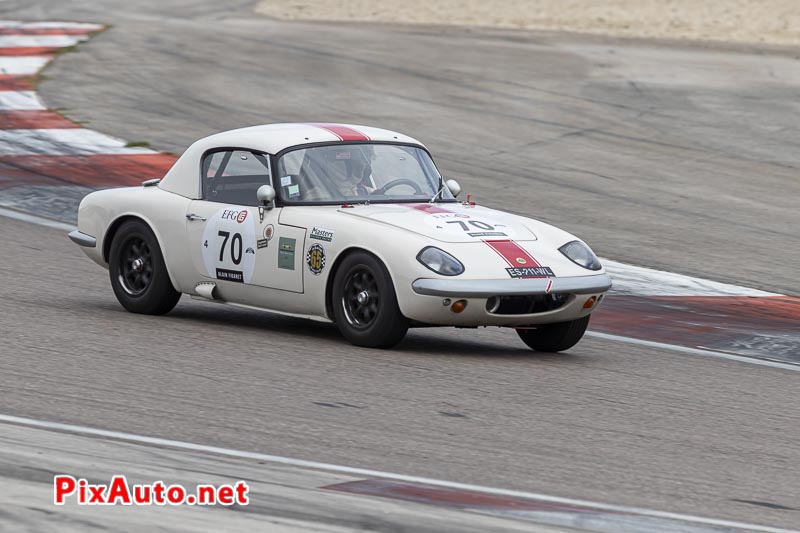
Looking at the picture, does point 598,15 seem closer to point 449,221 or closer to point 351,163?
point 351,163

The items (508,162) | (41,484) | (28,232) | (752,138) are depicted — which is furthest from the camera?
(752,138)

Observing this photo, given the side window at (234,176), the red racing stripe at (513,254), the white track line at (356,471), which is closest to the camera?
the white track line at (356,471)

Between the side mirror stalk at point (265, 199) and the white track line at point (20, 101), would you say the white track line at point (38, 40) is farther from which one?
the side mirror stalk at point (265, 199)

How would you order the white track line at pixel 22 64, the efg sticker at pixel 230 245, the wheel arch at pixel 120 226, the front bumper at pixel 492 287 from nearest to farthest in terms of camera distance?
the front bumper at pixel 492 287 → the efg sticker at pixel 230 245 → the wheel arch at pixel 120 226 → the white track line at pixel 22 64

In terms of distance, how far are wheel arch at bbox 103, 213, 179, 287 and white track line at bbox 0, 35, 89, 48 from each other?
1607 cm

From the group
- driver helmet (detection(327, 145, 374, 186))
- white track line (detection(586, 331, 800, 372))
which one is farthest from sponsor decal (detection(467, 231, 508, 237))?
white track line (detection(586, 331, 800, 372))

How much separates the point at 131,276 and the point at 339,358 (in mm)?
2274

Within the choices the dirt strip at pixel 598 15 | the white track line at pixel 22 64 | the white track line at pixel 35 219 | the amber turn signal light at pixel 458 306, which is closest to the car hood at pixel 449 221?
the amber turn signal light at pixel 458 306

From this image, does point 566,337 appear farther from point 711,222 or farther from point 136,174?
point 136,174

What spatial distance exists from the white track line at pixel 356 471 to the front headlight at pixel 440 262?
2483mm

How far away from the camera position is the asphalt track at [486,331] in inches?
242

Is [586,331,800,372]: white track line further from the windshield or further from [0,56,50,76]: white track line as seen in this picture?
[0,56,50,76]: white track line

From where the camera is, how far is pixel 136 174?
50.7 ft

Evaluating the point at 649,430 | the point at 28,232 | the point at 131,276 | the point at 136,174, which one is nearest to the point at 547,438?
the point at 649,430
